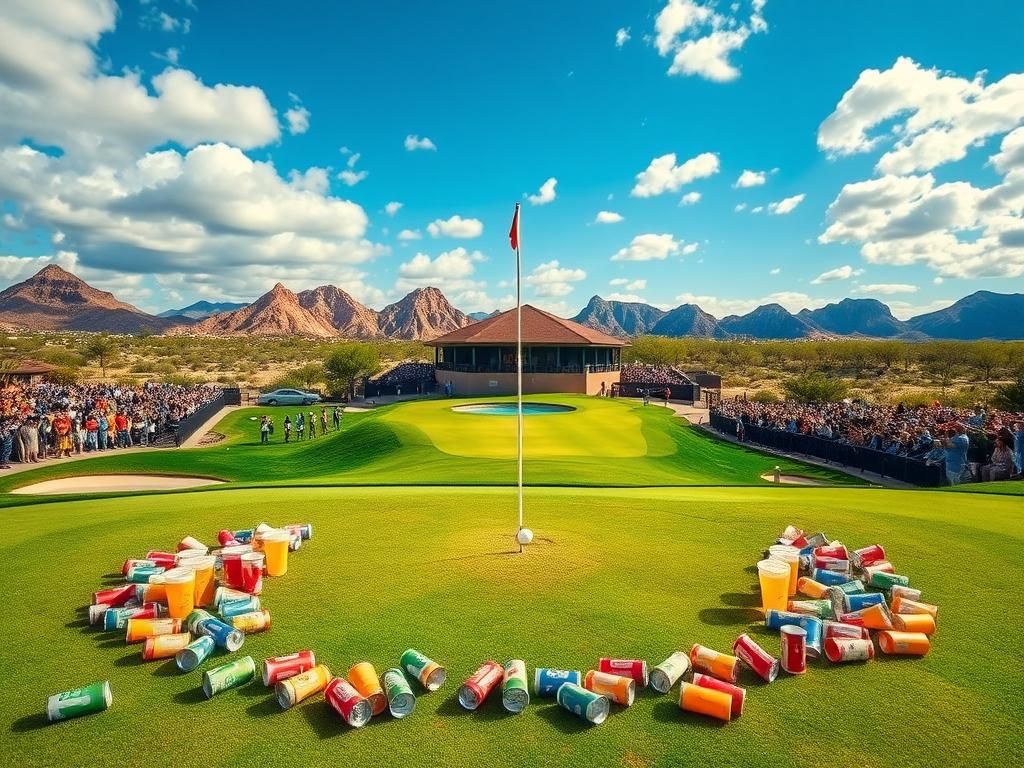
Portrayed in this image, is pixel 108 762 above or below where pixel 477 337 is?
below

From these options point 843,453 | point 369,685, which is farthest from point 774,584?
point 843,453

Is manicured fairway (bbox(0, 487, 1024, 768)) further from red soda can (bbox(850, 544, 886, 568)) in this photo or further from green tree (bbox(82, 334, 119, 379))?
green tree (bbox(82, 334, 119, 379))

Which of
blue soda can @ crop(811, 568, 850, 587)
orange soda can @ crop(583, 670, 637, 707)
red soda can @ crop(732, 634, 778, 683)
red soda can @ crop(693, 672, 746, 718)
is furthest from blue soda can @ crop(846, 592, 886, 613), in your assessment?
orange soda can @ crop(583, 670, 637, 707)

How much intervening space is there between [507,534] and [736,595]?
2940 millimetres

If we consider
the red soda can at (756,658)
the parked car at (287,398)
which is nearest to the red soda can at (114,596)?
the red soda can at (756,658)

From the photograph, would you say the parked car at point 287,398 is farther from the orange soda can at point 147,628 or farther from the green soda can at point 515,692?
the green soda can at point 515,692

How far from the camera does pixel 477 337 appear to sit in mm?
48031

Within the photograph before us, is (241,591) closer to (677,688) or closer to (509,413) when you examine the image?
(677,688)

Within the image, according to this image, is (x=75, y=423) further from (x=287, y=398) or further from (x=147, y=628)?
(x=147, y=628)

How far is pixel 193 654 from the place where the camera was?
4582 millimetres

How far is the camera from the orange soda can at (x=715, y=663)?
170 inches

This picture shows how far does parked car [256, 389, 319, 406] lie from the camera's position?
148 ft

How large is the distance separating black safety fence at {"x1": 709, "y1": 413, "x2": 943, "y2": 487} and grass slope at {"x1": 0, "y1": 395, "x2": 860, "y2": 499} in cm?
117

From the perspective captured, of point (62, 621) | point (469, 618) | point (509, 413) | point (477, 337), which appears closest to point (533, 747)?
point (469, 618)
